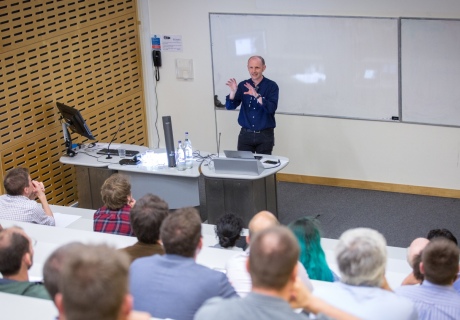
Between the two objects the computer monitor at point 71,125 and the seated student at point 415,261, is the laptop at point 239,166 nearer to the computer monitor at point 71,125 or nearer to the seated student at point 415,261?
the computer monitor at point 71,125

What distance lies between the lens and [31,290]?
10.5 ft

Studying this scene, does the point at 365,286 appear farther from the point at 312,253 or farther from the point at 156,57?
the point at 156,57

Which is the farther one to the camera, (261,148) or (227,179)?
(261,148)

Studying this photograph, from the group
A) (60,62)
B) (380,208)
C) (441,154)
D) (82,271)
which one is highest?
(60,62)

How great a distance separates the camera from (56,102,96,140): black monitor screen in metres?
7.02

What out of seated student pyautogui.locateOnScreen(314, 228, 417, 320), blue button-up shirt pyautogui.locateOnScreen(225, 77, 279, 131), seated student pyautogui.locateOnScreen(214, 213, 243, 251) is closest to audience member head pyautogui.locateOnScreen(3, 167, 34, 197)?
seated student pyautogui.locateOnScreen(214, 213, 243, 251)

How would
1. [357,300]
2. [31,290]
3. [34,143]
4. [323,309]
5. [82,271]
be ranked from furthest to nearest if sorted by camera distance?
[34,143]
[31,290]
[357,300]
[323,309]
[82,271]

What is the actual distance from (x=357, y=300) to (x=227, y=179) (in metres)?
3.86

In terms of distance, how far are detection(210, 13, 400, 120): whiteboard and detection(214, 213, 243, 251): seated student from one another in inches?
144

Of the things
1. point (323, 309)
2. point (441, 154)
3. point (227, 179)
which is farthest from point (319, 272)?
point (441, 154)

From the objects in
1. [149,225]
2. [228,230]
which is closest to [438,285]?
[149,225]

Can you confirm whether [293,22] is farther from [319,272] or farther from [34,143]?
[319,272]

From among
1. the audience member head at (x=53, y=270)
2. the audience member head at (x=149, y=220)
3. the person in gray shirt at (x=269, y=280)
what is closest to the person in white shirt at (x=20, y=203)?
the audience member head at (x=149, y=220)

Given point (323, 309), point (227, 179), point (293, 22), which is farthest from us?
point (293, 22)
